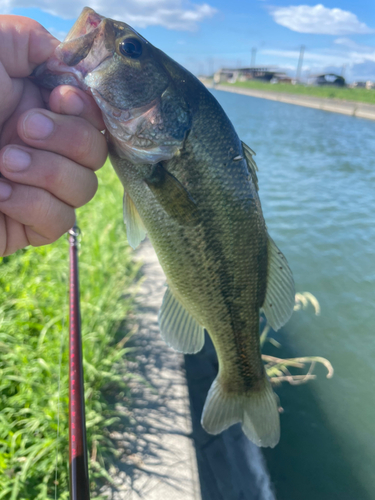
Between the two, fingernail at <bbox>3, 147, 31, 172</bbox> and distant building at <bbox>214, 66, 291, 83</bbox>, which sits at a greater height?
distant building at <bbox>214, 66, 291, 83</bbox>

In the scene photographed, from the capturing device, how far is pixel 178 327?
1.80 metres

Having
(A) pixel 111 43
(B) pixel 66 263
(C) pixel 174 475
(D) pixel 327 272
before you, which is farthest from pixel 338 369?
(A) pixel 111 43

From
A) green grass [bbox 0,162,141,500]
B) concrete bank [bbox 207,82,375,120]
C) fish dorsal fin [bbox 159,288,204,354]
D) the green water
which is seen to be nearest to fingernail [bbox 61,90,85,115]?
fish dorsal fin [bbox 159,288,204,354]

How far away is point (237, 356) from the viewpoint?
1.86 m

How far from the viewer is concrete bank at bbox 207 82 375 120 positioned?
3406 centimetres

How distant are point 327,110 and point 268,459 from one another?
147 ft

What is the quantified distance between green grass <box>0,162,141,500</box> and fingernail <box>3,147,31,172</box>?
125 cm

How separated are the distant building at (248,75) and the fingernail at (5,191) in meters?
96.9

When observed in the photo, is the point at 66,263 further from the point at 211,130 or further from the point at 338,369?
the point at 338,369

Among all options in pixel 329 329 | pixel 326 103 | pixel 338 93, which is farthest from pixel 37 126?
pixel 338 93

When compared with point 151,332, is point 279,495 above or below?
below

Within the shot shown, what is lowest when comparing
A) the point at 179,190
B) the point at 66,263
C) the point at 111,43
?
the point at 66,263

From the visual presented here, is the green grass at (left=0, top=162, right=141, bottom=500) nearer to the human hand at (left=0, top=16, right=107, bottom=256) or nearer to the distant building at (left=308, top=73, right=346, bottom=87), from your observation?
the human hand at (left=0, top=16, right=107, bottom=256)

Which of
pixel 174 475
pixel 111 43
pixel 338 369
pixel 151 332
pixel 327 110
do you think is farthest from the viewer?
pixel 327 110
